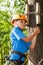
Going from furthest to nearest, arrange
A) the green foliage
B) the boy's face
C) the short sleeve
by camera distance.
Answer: the green foliage, the boy's face, the short sleeve

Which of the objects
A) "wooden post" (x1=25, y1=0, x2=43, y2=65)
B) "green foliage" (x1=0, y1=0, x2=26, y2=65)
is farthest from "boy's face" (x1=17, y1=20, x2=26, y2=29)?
"green foliage" (x1=0, y1=0, x2=26, y2=65)

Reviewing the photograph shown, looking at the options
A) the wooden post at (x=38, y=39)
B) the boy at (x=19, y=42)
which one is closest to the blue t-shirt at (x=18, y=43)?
the boy at (x=19, y=42)

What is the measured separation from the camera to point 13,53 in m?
4.36

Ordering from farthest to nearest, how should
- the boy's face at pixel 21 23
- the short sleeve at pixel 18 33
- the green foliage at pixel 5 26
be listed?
the green foliage at pixel 5 26, the boy's face at pixel 21 23, the short sleeve at pixel 18 33

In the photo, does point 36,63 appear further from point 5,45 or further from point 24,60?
point 5,45

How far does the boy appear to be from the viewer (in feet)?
13.9

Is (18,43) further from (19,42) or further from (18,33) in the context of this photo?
(18,33)

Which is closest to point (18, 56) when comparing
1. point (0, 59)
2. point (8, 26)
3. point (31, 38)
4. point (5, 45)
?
point (31, 38)

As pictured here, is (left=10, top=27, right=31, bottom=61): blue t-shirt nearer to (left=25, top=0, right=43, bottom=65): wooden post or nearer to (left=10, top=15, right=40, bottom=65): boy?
(left=10, top=15, right=40, bottom=65): boy

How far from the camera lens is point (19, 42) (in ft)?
14.0

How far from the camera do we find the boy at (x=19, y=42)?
4.23 metres

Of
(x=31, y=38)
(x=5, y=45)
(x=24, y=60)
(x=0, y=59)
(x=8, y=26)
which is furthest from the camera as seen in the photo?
(x=0, y=59)

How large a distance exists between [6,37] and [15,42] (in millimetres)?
6321

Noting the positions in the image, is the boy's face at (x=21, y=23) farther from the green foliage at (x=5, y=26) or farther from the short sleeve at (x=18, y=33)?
the green foliage at (x=5, y=26)
